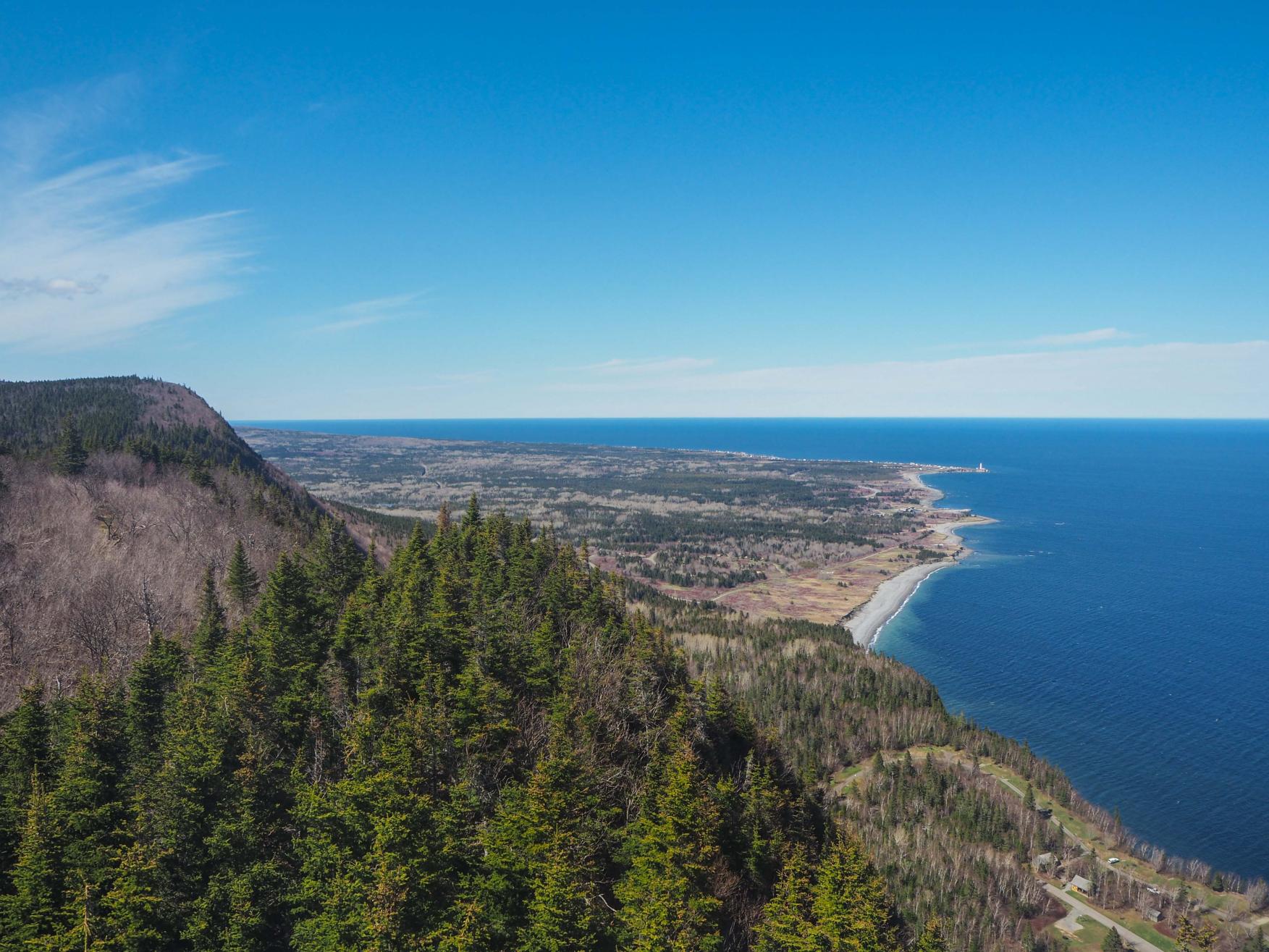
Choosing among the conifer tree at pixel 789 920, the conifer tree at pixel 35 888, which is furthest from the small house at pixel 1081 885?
the conifer tree at pixel 35 888

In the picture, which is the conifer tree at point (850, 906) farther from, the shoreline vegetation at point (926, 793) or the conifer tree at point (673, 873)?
the shoreline vegetation at point (926, 793)

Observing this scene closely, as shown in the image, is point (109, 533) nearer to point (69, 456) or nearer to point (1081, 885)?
point (69, 456)

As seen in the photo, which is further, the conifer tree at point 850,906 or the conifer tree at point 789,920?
the conifer tree at point 850,906

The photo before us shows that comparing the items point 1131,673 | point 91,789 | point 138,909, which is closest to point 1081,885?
point 1131,673

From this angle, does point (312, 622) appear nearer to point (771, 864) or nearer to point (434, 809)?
point (434, 809)

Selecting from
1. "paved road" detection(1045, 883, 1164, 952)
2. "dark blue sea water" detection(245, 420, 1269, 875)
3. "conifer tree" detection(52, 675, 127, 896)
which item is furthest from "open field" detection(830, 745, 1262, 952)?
"conifer tree" detection(52, 675, 127, 896)

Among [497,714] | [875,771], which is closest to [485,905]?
[497,714]

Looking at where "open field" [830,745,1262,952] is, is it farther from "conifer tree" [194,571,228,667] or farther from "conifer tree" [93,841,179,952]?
"conifer tree" [194,571,228,667]

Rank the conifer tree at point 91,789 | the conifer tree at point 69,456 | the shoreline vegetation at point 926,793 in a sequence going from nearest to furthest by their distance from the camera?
the conifer tree at point 91,789 → the shoreline vegetation at point 926,793 → the conifer tree at point 69,456
